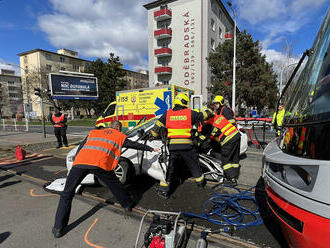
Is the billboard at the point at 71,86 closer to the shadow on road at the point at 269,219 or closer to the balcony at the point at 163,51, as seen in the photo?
the shadow on road at the point at 269,219

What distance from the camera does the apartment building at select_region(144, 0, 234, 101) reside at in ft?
81.5

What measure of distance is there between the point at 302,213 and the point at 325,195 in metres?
0.22

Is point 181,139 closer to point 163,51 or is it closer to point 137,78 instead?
point 163,51

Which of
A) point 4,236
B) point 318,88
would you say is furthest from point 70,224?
point 318,88

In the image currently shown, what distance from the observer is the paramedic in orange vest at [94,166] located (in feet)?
7.97

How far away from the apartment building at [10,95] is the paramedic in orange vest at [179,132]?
61.3 meters

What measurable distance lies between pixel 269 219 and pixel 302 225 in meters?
1.57

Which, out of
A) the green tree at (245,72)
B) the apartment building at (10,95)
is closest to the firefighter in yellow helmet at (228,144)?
the green tree at (245,72)

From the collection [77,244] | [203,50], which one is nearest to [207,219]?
[77,244]

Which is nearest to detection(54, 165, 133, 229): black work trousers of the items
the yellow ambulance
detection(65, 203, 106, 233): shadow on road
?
detection(65, 203, 106, 233): shadow on road

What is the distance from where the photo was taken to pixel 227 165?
386 centimetres

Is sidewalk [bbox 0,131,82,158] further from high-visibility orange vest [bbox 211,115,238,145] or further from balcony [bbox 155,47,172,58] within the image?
balcony [bbox 155,47,172,58]

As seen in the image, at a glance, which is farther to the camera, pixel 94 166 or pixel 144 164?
pixel 144 164

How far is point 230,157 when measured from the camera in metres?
3.99
